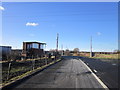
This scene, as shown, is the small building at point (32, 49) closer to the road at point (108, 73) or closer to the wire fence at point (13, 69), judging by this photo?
the wire fence at point (13, 69)

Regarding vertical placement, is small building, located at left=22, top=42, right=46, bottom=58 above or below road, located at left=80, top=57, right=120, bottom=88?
above

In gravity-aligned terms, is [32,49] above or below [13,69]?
above

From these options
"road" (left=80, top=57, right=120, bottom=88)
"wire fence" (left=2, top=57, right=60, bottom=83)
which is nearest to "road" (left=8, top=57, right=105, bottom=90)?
"road" (left=80, top=57, right=120, bottom=88)

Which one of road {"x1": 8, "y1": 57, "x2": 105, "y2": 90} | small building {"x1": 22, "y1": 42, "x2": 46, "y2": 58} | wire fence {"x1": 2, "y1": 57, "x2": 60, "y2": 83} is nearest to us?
road {"x1": 8, "y1": 57, "x2": 105, "y2": 90}

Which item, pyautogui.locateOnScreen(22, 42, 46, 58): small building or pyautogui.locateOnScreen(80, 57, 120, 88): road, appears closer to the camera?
pyautogui.locateOnScreen(80, 57, 120, 88): road

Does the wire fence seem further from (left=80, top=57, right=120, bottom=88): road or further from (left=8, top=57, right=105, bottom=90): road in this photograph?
(left=80, top=57, right=120, bottom=88): road

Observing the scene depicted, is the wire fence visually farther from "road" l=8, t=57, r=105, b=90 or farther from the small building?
the small building

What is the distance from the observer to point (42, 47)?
55.6 metres

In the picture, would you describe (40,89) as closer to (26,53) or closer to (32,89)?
(32,89)

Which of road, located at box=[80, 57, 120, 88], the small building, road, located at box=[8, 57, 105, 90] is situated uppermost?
the small building

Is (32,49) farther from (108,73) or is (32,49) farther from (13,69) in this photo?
(108,73)

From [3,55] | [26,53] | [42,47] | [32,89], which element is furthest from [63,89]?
[42,47]

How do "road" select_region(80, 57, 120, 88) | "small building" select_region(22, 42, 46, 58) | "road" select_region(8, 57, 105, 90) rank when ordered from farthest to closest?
"small building" select_region(22, 42, 46, 58)
"road" select_region(80, 57, 120, 88)
"road" select_region(8, 57, 105, 90)

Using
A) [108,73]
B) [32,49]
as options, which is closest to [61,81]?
[108,73]
